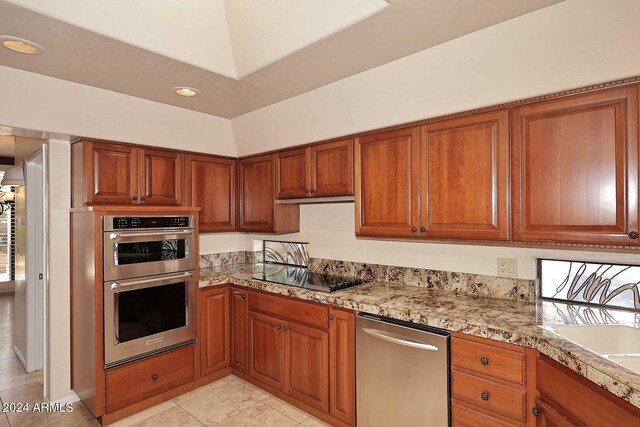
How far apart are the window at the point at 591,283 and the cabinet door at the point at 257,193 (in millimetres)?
2302

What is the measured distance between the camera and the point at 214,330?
10.4 ft

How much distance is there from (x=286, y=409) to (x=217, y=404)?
1.89ft

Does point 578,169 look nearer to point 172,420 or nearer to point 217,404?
point 217,404

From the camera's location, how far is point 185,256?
2.97 metres

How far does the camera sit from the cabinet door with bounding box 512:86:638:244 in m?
1.59

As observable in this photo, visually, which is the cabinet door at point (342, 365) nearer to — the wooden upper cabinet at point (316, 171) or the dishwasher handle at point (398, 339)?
the dishwasher handle at point (398, 339)

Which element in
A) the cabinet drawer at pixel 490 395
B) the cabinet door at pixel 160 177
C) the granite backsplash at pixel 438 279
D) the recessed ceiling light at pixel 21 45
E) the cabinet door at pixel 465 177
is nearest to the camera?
the cabinet drawer at pixel 490 395

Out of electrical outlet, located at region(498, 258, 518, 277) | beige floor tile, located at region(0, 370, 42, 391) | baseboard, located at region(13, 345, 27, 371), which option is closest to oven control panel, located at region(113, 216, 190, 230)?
beige floor tile, located at region(0, 370, 42, 391)

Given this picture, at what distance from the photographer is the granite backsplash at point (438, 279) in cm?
223

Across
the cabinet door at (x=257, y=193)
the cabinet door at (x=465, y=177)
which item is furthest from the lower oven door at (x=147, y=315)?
the cabinet door at (x=465, y=177)

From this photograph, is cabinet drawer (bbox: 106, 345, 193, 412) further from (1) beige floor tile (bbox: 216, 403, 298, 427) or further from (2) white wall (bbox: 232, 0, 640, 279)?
(2) white wall (bbox: 232, 0, 640, 279)

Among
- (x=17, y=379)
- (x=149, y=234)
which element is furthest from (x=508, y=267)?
(x=17, y=379)

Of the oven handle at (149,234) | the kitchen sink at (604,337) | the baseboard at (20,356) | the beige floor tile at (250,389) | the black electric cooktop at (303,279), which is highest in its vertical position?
the oven handle at (149,234)

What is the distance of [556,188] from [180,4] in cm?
220
